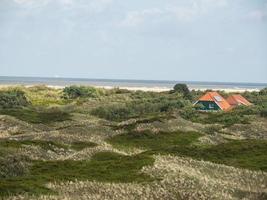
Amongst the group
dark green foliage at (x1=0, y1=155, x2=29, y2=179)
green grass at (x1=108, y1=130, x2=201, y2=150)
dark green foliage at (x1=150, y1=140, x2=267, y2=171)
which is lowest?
green grass at (x1=108, y1=130, x2=201, y2=150)

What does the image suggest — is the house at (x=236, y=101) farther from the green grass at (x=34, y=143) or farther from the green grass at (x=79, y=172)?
the green grass at (x=79, y=172)

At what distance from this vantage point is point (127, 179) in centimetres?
3509

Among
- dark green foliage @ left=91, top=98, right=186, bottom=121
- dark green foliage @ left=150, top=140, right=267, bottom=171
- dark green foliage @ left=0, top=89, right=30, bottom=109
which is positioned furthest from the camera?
dark green foliage @ left=0, top=89, right=30, bottom=109

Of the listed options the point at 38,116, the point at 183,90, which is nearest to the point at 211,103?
the point at 183,90

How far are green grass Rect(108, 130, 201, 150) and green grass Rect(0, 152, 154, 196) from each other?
45.0 feet

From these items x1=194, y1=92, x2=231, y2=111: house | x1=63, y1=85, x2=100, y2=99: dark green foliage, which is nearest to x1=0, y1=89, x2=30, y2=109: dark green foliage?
x1=194, y1=92, x2=231, y2=111: house

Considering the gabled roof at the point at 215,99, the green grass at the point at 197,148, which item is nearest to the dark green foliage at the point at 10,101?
the gabled roof at the point at 215,99

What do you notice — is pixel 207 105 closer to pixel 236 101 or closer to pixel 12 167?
pixel 236 101

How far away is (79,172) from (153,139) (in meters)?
25.8

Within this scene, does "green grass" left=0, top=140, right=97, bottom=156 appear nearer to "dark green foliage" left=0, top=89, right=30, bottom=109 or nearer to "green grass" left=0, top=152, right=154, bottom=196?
"green grass" left=0, top=152, right=154, bottom=196

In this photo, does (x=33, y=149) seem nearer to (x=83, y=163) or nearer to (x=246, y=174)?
(x=83, y=163)

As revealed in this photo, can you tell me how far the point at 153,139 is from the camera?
207 ft

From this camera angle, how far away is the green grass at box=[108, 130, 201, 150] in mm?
59812

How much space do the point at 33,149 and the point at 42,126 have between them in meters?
29.2
